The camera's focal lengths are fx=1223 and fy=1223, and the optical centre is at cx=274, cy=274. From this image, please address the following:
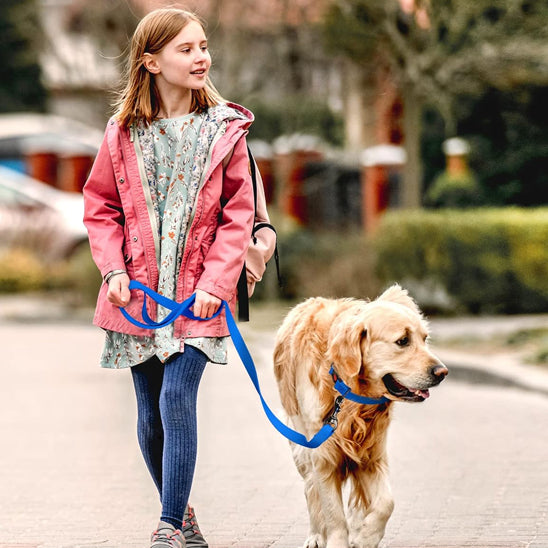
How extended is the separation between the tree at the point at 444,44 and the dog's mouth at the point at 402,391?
1438cm

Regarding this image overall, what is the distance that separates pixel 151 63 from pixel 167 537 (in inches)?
69.7

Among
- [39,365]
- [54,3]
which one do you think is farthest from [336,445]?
[54,3]

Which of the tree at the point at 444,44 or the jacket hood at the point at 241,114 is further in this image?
the tree at the point at 444,44

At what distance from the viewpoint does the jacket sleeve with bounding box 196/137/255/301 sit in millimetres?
4496

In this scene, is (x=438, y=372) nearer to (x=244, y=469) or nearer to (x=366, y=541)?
(x=366, y=541)

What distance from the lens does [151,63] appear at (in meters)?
4.64

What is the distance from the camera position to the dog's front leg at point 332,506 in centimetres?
464

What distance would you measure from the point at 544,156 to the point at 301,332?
17.9 meters

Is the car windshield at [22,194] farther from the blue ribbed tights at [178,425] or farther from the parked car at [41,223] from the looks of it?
the blue ribbed tights at [178,425]

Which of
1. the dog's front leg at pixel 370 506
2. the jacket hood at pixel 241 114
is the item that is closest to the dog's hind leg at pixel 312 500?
the dog's front leg at pixel 370 506

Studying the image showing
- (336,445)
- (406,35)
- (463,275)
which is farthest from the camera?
(406,35)

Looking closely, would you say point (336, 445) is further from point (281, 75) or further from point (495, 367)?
point (281, 75)

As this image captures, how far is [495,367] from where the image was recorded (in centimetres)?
1167

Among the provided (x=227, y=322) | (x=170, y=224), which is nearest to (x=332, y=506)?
(x=227, y=322)
